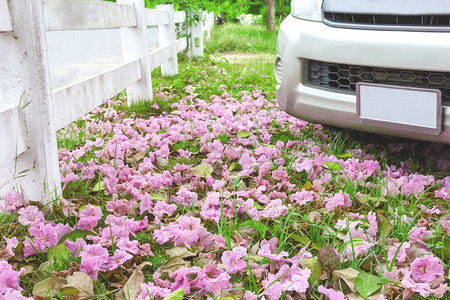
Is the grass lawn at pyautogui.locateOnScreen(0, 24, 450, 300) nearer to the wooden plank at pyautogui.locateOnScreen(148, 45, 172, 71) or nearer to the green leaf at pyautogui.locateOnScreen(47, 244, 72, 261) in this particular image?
the green leaf at pyautogui.locateOnScreen(47, 244, 72, 261)

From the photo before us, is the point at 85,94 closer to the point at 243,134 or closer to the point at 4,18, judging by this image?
the point at 4,18

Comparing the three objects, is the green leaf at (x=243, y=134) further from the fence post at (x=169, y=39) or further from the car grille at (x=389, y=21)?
the fence post at (x=169, y=39)

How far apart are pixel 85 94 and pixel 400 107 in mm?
1601

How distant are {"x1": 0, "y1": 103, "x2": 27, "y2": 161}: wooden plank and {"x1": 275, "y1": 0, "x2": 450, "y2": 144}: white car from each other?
143 cm

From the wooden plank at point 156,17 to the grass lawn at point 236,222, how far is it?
5.50ft

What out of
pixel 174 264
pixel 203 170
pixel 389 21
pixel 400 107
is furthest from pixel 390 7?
pixel 174 264

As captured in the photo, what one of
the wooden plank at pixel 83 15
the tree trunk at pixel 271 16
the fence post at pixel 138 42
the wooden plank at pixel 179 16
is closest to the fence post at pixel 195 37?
the wooden plank at pixel 179 16

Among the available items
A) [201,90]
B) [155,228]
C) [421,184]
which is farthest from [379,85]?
[201,90]

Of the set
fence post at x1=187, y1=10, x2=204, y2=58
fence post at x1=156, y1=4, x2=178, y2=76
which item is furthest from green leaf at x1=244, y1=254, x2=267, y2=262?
fence post at x1=187, y1=10, x2=204, y2=58

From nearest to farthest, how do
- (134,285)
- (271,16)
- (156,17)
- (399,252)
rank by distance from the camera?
(134,285)
(399,252)
(156,17)
(271,16)

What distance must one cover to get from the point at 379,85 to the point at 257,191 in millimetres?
750

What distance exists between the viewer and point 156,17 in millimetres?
4891

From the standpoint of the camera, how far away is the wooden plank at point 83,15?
A: 86.8 inches

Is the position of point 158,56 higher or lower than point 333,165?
→ higher
